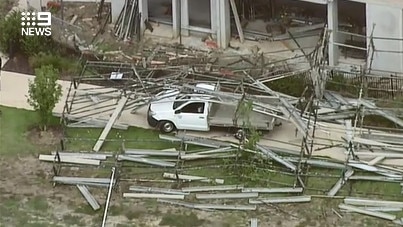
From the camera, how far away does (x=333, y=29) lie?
3922 cm

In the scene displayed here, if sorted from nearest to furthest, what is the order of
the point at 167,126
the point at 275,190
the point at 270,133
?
the point at 275,190 < the point at 270,133 < the point at 167,126

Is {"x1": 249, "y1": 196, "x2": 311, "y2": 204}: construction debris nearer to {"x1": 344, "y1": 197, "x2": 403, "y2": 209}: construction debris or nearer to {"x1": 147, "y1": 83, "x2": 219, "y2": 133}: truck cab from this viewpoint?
{"x1": 344, "y1": 197, "x2": 403, "y2": 209}: construction debris

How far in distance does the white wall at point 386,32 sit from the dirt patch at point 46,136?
33.5 feet

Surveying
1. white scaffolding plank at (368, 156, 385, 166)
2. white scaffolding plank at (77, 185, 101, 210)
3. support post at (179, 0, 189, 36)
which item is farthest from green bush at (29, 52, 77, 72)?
white scaffolding plank at (368, 156, 385, 166)

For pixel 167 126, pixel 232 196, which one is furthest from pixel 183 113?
pixel 232 196

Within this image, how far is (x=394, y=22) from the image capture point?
38062mm

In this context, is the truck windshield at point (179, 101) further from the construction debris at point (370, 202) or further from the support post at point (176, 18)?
the construction debris at point (370, 202)

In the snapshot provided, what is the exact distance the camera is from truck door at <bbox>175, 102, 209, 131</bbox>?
37188mm

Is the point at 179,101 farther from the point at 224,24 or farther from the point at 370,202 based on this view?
the point at 370,202

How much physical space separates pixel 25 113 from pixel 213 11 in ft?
23.9

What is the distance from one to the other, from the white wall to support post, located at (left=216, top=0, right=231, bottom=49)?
509 cm

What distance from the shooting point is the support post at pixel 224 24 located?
134ft

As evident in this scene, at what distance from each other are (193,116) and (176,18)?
5.84 metres

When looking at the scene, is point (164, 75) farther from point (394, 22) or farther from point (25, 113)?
point (394, 22)
